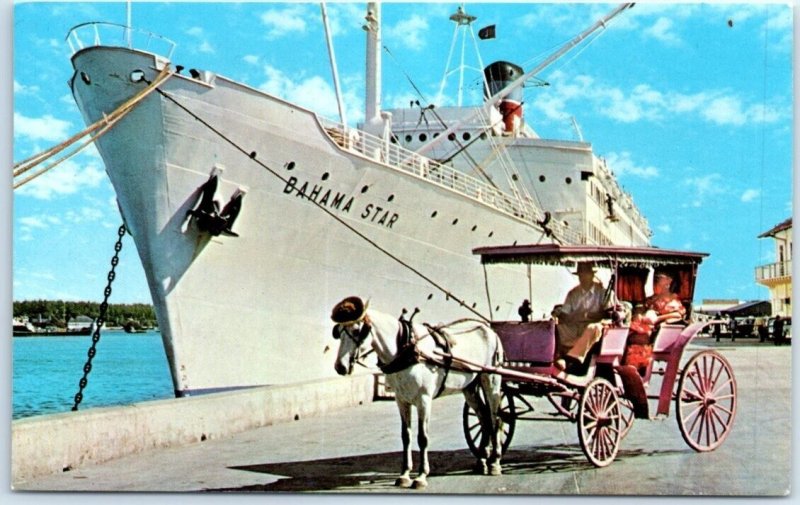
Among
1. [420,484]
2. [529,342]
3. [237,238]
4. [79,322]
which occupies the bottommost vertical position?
[420,484]

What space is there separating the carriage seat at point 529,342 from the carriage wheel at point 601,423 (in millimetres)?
399

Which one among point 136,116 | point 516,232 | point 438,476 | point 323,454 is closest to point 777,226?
point 438,476

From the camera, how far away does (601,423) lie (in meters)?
6.07

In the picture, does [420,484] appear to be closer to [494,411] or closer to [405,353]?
[494,411]

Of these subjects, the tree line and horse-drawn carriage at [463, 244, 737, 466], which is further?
the tree line

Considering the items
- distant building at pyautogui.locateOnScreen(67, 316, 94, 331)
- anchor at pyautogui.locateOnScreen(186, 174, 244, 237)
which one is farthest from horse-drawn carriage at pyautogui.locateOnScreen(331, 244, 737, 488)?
distant building at pyautogui.locateOnScreen(67, 316, 94, 331)

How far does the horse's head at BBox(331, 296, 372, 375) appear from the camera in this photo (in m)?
5.23

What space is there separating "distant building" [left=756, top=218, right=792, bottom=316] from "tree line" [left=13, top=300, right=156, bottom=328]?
5.80 metres

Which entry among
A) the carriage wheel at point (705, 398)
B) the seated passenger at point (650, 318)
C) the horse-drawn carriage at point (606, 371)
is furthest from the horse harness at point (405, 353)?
the carriage wheel at point (705, 398)

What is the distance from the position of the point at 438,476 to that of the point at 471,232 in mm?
5367

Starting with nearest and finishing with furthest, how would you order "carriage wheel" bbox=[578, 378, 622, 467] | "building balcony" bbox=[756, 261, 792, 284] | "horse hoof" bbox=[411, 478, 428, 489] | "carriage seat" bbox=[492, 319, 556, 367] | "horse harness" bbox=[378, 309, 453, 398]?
"horse harness" bbox=[378, 309, 453, 398]
"horse hoof" bbox=[411, 478, 428, 489]
"carriage wheel" bbox=[578, 378, 622, 467]
"carriage seat" bbox=[492, 319, 556, 367]
"building balcony" bbox=[756, 261, 792, 284]

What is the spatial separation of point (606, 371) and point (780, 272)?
6.26 feet

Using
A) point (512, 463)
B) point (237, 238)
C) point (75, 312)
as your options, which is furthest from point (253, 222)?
point (512, 463)

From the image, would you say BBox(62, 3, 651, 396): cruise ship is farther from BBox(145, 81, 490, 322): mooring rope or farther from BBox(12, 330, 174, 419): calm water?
BBox(12, 330, 174, 419): calm water
